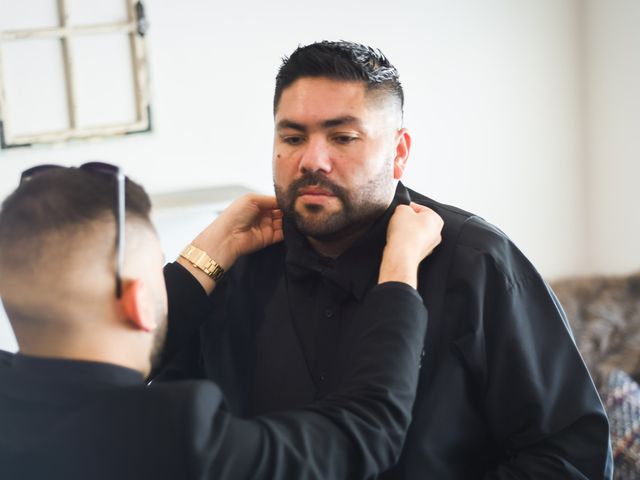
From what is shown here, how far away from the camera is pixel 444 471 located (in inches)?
53.8

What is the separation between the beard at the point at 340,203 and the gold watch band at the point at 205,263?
16 cm

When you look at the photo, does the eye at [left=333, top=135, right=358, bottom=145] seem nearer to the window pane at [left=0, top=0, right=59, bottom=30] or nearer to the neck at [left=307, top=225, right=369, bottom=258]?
the neck at [left=307, top=225, right=369, bottom=258]

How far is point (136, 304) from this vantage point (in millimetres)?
1128

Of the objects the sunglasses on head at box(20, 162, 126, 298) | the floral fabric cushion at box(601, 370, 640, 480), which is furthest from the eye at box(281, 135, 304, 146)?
the floral fabric cushion at box(601, 370, 640, 480)

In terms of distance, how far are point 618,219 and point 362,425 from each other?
2238 millimetres

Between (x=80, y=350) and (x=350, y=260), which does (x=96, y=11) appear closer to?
(x=350, y=260)

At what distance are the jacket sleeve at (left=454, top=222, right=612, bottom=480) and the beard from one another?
167 millimetres

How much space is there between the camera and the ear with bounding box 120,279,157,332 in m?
1.13

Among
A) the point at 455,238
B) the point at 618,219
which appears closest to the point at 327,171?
the point at 455,238

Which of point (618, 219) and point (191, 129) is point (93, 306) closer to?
point (191, 129)

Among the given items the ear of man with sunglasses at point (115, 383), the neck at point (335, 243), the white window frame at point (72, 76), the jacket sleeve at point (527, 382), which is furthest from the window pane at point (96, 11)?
the jacket sleeve at point (527, 382)

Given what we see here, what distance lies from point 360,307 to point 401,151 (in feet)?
0.88

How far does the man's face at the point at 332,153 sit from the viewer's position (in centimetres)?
144

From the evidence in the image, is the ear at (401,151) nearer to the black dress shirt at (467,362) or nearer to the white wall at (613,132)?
the black dress shirt at (467,362)
